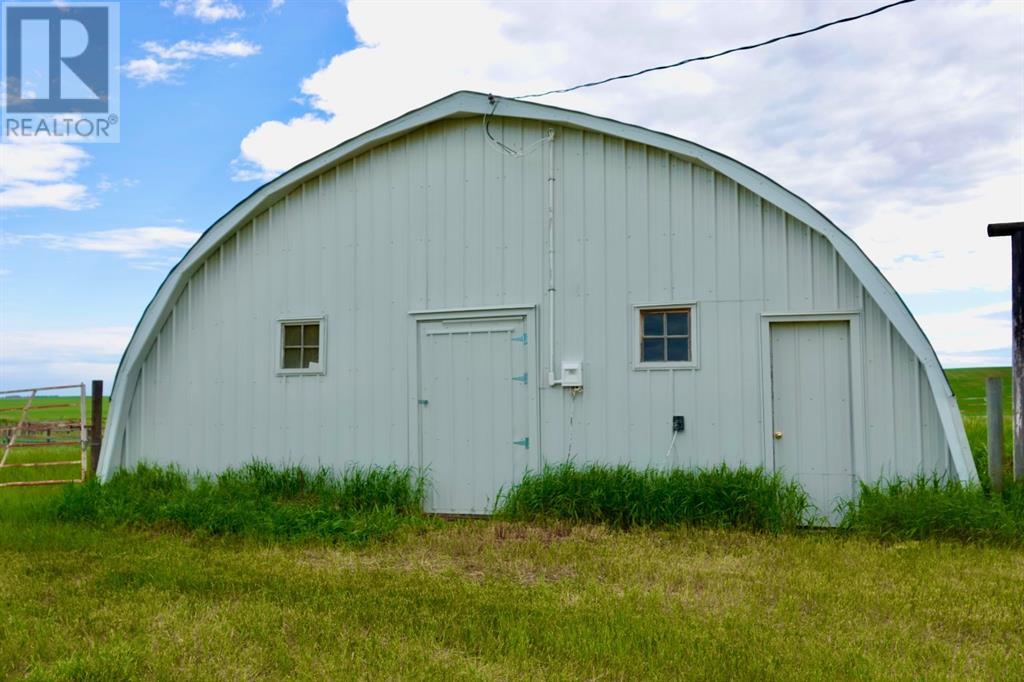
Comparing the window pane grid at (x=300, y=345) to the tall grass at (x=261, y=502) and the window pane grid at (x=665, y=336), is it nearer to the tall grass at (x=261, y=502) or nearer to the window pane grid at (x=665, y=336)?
the tall grass at (x=261, y=502)

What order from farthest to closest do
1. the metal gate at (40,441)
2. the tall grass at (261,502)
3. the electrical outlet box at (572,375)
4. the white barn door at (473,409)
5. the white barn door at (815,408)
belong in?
the metal gate at (40,441)
the white barn door at (473,409)
the electrical outlet box at (572,375)
the tall grass at (261,502)
the white barn door at (815,408)

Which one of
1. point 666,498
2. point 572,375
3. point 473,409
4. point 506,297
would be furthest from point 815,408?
point 473,409

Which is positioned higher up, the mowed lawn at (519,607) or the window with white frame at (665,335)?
the window with white frame at (665,335)

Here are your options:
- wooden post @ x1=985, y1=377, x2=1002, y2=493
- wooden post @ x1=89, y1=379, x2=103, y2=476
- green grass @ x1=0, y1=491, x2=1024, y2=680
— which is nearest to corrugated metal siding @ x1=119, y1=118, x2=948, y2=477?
wooden post @ x1=985, y1=377, x2=1002, y2=493

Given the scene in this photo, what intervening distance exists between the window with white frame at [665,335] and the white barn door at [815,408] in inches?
35.4

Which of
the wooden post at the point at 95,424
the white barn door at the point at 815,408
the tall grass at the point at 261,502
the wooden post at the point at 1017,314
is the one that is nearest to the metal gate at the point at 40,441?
the wooden post at the point at 95,424

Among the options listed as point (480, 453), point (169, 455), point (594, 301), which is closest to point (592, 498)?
point (480, 453)

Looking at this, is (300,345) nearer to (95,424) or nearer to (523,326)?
(523,326)

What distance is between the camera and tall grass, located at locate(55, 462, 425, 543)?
8359mm

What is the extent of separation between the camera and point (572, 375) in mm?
8906

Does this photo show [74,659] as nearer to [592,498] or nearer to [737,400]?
[592,498]

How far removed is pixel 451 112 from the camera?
9422 mm

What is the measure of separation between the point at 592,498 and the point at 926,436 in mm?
3350

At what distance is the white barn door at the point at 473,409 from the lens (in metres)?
9.14
